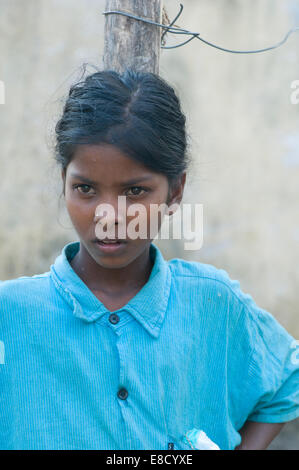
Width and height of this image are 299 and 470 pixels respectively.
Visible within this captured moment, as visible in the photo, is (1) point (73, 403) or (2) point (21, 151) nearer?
(1) point (73, 403)

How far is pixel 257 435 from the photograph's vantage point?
1.86 metres

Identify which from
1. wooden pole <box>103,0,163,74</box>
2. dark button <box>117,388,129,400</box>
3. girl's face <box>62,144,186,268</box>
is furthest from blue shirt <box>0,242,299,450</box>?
wooden pole <box>103,0,163,74</box>

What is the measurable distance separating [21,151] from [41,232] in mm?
473

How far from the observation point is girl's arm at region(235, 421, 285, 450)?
72.7 inches

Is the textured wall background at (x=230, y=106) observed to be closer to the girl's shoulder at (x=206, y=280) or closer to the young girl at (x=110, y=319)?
the girl's shoulder at (x=206, y=280)

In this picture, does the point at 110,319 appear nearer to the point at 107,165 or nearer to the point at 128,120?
the point at 107,165

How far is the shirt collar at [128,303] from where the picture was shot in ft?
5.29

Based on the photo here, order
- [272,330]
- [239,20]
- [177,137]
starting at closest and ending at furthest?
[177,137] → [272,330] → [239,20]

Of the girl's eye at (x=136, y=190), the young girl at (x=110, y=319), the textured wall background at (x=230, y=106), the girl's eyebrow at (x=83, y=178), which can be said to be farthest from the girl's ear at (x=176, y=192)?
the textured wall background at (x=230, y=106)

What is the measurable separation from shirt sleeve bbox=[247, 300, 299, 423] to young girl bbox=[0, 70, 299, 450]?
13 cm

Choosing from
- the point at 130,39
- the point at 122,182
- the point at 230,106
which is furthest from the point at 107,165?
the point at 230,106

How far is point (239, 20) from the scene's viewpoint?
3682mm

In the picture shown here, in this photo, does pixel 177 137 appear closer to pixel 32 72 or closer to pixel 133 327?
pixel 133 327

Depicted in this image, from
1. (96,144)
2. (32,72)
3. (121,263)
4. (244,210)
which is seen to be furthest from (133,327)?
(32,72)
